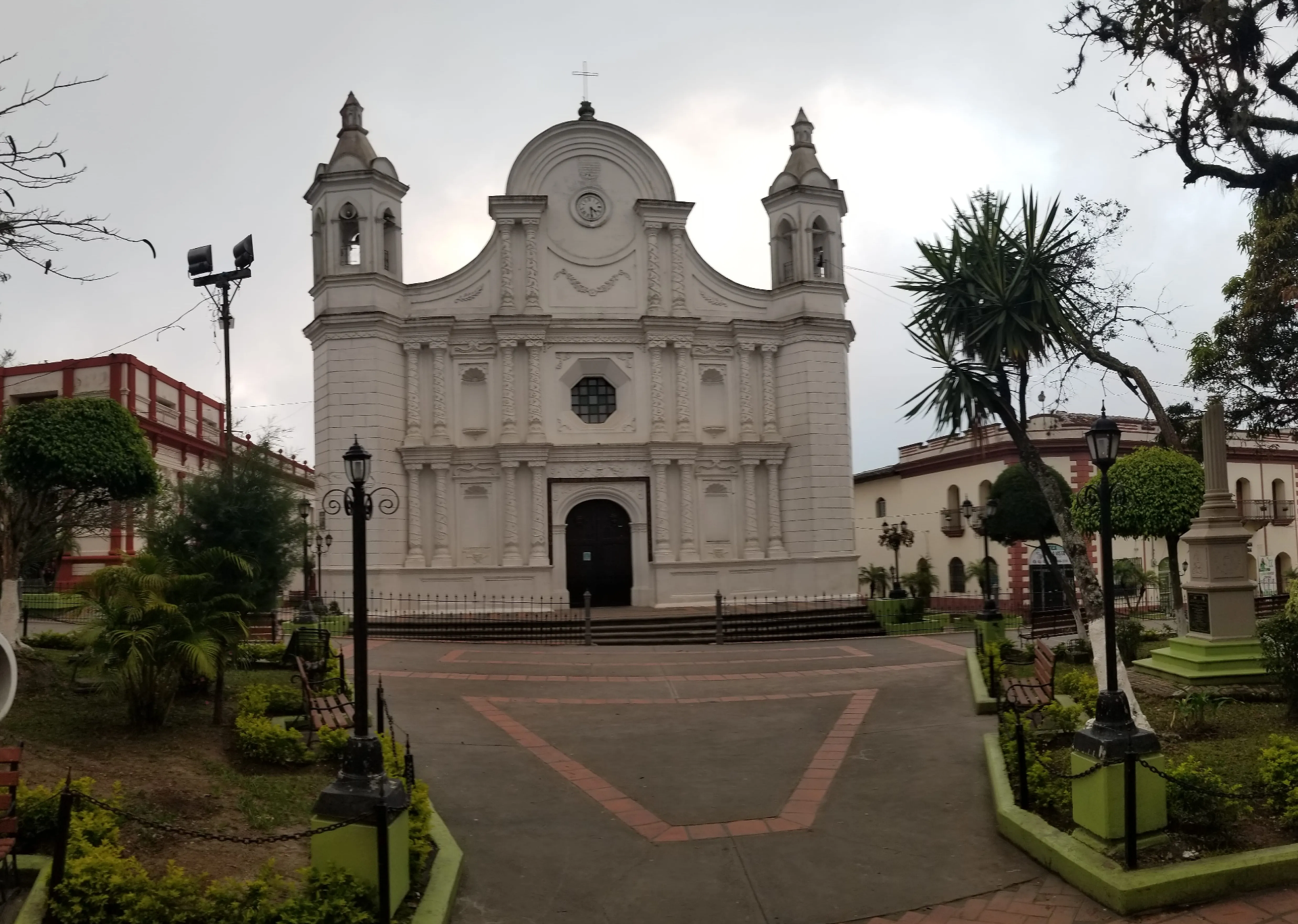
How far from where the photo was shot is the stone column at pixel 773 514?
2528 centimetres

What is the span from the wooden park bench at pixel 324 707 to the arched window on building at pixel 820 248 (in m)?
18.9

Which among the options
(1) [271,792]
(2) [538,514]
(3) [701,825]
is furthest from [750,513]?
(1) [271,792]

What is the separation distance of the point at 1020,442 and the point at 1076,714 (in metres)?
3.21

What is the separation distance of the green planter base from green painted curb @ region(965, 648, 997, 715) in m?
2.18

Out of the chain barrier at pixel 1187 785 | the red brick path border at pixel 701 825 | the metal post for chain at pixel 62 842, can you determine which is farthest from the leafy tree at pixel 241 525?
the chain barrier at pixel 1187 785

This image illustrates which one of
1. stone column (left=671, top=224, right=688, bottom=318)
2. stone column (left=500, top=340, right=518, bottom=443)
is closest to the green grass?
stone column (left=500, top=340, right=518, bottom=443)

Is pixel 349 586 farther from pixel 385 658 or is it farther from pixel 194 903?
pixel 194 903

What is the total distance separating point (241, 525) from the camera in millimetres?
10172

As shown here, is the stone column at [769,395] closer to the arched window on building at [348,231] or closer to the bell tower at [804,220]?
the bell tower at [804,220]

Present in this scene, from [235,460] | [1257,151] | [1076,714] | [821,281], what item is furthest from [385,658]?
[821,281]

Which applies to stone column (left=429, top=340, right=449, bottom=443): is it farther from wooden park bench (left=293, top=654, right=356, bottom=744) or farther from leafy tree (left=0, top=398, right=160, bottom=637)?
wooden park bench (left=293, top=654, right=356, bottom=744)

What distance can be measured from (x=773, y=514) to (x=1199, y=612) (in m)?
13.9

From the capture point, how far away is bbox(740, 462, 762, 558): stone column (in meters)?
25.3

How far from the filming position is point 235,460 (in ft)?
35.1
